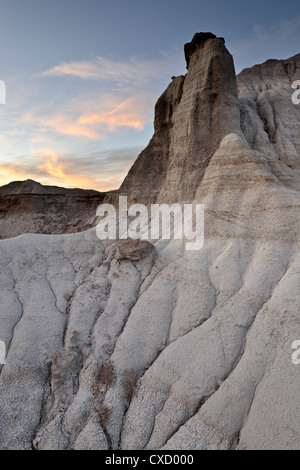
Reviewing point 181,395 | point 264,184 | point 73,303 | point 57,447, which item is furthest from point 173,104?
point 57,447

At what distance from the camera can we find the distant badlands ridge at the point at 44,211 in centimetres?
2619

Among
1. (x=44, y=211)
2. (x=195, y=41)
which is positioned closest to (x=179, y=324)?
(x=195, y=41)

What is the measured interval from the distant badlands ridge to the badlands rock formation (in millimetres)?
13063

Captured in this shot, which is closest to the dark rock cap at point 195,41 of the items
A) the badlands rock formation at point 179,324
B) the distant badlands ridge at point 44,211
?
the badlands rock formation at point 179,324

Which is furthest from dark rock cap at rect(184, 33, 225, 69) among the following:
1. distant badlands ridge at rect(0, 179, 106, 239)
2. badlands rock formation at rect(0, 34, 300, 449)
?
distant badlands ridge at rect(0, 179, 106, 239)

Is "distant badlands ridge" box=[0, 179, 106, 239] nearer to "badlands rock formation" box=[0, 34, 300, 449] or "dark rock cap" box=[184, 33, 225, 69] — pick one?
"badlands rock formation" box=[0, 34, 300, 449]

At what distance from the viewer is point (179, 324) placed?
9062 millimetres

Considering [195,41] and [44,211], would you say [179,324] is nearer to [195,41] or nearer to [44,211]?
[195,41]

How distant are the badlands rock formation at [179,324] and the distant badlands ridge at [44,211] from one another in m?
Answer: 13.1

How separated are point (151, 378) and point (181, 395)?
3.24 ft

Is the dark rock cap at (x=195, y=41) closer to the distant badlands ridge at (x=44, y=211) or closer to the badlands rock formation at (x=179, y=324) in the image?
the badlands rock formation at (x=179, y=324)

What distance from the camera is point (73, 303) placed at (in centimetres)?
1055

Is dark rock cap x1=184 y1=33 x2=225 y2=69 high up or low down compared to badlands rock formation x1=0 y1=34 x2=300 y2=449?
up

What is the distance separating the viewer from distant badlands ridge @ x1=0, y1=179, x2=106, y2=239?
1031 inches
